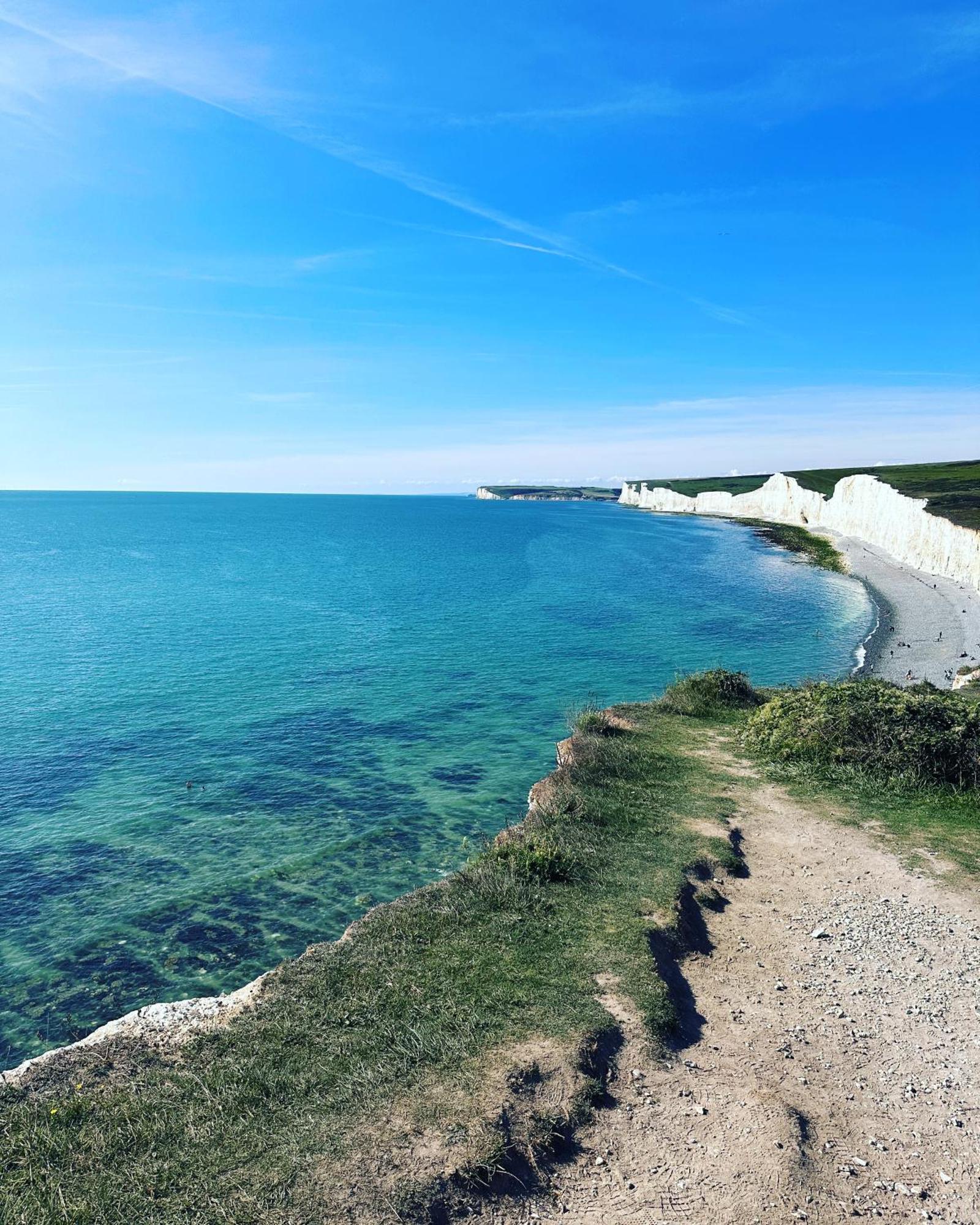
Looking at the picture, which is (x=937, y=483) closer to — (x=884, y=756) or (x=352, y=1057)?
(x=884, y=756)

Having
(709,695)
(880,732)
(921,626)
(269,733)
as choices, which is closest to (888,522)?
(921,626)

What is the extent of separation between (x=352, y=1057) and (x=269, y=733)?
22.5 metres

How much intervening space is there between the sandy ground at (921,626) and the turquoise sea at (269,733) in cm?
237

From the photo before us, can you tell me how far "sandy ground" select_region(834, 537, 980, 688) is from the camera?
4150cm

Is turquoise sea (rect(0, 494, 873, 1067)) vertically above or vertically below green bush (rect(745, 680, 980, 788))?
below

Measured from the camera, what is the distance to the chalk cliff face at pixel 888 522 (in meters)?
70.2

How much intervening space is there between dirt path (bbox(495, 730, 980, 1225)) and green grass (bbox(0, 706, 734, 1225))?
0.86m

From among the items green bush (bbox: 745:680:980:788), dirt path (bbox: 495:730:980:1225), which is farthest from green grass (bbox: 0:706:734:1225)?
green bush (bbox: 745:680:980:788)

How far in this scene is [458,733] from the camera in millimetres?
31375

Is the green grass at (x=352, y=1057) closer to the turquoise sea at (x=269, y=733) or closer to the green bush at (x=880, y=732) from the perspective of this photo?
the turquoise sea at (x=269, y=733)

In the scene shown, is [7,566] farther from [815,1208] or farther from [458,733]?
[815,1208]

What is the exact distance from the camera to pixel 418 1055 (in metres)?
10.1

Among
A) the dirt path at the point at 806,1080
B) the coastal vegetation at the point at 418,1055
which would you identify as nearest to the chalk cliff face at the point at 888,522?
the coastal vegetation at the point at 418,1055

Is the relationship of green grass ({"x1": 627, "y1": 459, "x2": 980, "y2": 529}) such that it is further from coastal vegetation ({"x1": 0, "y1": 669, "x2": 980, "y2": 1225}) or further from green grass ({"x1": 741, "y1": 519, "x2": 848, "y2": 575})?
coastal vegetation ({"x1": 0, "y1": 669, "x2": 980, "y2": 1225})
